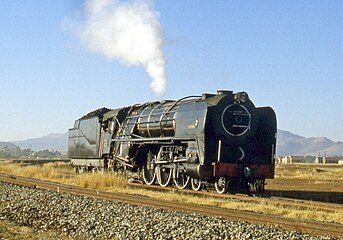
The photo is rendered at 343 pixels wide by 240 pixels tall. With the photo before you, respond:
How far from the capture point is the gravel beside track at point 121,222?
9.35 metres

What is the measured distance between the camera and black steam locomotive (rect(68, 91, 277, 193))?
17719 millimetres

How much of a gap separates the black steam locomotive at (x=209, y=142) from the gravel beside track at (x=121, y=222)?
4.75m

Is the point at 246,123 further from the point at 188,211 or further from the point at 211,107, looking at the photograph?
the point at 188,211

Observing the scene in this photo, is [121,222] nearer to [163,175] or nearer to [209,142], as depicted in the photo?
[209,142]

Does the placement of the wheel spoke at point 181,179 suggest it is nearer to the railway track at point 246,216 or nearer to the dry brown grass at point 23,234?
the railway track at point 246,216

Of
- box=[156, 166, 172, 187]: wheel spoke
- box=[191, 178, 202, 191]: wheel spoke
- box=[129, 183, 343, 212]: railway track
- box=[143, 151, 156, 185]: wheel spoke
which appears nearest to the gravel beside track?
box=[129, 183, 343, 212]: railway track

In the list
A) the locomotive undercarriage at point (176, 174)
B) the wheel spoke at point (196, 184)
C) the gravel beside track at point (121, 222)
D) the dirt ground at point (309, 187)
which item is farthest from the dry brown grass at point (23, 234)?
the dirt ground at point (309, 187)

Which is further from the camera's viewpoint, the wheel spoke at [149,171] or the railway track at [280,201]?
the wheel spoke at [149,171]

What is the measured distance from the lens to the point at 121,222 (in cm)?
1073

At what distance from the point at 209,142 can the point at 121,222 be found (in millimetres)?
7650

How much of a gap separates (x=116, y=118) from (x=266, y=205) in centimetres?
1246

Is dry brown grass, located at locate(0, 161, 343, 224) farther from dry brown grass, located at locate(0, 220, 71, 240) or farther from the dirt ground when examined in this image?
dry brown grass, located at locate(0, 220, 71, 240)

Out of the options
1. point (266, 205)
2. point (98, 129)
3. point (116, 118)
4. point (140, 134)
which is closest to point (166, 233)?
point (266, 205)

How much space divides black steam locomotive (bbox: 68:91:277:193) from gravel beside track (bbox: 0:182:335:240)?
4.75 metres
